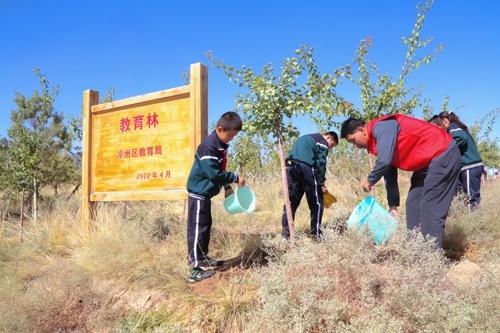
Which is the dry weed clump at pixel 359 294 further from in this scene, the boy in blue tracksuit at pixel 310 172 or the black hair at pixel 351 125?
the boy in blue tracksuit at pixel 310 172

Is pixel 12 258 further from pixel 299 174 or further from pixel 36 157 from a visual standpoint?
pixel 299 174

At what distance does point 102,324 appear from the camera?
13.9ft

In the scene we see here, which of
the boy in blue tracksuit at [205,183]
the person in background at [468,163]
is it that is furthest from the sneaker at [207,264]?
the person in background at [468,163]

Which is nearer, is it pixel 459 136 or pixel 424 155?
pixel 424 155

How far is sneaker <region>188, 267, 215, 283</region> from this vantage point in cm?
444

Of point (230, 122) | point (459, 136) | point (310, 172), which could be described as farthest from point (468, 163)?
point (230, 122)

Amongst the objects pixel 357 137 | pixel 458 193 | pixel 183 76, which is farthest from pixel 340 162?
pixel 357 137

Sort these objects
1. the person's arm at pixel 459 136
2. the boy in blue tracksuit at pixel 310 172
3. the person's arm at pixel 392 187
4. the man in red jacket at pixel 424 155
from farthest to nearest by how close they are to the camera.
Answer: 1. the person's arm at pixel 459 136
2. the boy in blue tracksuit at pixel 310 172
3. the person's arm at pixel 392 187
4. the man in red jacket at pixel 424 155

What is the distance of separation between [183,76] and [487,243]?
22.6 feet

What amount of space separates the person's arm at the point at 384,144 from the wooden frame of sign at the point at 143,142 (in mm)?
2176

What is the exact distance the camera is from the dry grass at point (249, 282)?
305 cm

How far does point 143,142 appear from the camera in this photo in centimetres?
626

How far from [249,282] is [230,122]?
151 cm

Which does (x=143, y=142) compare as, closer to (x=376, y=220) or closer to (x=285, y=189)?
(x=285, y=189)
